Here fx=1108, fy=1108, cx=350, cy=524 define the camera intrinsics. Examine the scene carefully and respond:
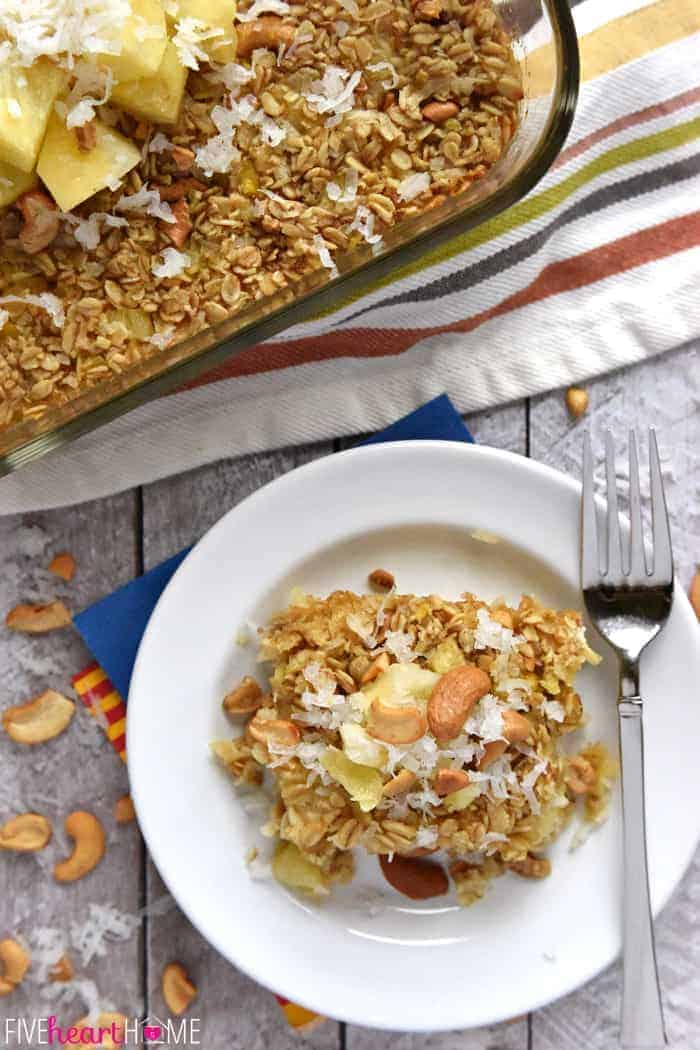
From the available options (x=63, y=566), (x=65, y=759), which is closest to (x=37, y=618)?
(x=63, y=566)

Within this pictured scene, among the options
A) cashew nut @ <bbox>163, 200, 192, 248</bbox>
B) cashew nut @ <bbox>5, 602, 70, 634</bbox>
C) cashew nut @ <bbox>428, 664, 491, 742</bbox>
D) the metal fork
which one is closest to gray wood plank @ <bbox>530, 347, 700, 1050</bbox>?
the metal fork

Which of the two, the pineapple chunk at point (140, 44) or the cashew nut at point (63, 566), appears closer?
the pineapple chunk at point (140, 44)

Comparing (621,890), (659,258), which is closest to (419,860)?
(621,890)

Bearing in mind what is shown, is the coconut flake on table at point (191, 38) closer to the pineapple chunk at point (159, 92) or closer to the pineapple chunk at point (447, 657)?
the pineapple chunk at point (159, 92)

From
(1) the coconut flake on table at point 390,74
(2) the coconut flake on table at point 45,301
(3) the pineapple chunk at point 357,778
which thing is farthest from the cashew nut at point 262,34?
(3) the pineapple chunk at point 357,778

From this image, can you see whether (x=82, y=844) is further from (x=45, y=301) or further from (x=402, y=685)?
(x=45, y=301)

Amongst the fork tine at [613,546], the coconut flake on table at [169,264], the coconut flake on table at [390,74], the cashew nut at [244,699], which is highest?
the coconut flake on table at [390,74]
